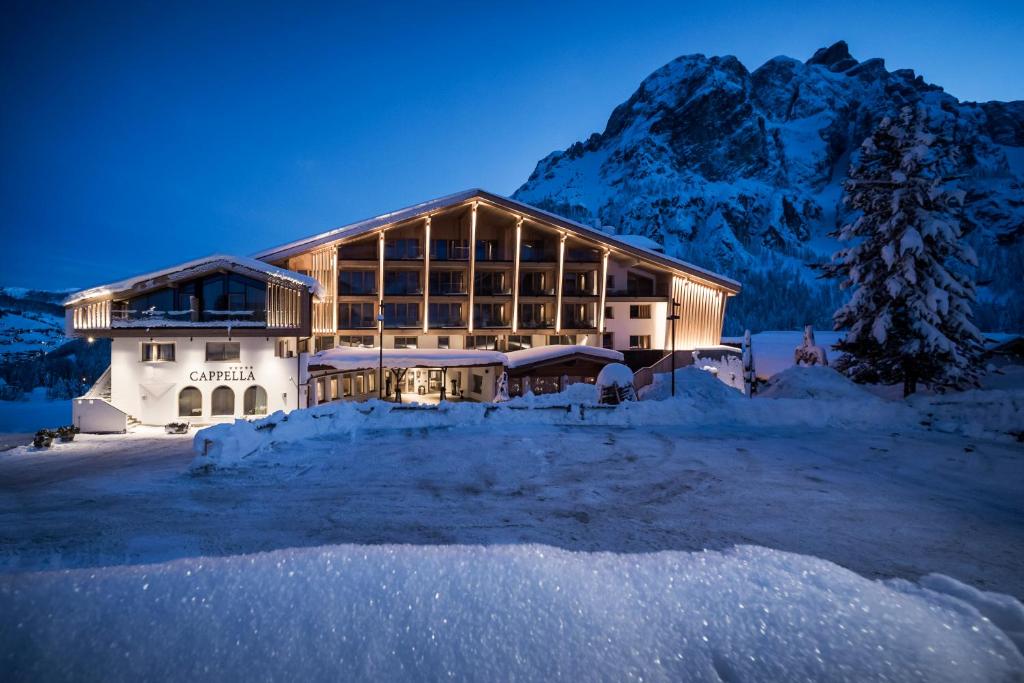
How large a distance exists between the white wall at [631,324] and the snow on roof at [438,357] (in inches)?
225

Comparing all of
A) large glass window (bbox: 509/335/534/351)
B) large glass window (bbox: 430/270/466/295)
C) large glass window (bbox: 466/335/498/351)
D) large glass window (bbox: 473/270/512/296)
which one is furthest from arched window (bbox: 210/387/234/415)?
large glass window (bbox: 509/335/534/351)

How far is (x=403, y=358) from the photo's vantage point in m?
30.9

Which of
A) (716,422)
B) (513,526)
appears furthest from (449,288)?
(513,526)

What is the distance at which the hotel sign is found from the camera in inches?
945

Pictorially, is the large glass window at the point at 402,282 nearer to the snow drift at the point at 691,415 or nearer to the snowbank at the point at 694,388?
the snowbank at the point at 694,388

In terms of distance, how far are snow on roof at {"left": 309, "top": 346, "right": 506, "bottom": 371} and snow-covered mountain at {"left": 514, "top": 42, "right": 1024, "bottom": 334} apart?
89960 mm

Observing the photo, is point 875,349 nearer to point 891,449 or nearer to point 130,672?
point 891,449

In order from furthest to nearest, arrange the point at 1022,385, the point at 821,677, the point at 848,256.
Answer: the point at 1022,385
the point at 848,256
the point at 821,677

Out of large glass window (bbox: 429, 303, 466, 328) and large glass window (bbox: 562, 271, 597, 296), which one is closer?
large glass window (bbox: 429, 303, 466, 328)

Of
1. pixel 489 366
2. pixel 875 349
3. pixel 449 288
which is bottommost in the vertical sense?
pixel 489 366

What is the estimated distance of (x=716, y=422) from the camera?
14906 mm

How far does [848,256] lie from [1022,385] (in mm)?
11967

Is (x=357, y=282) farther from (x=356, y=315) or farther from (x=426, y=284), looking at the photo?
(x=426, y=284)

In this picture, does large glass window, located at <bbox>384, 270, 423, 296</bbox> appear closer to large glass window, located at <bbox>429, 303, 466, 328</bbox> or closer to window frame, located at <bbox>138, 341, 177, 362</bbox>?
large glass window, located at <bbox>429, 303, 466, 328</bbox>
